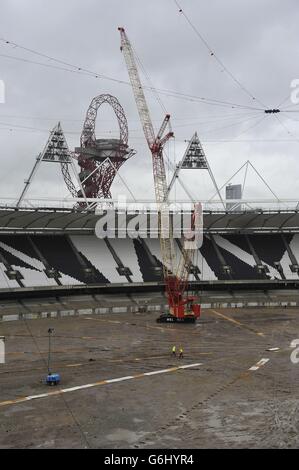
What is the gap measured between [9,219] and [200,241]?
3592 centimetres

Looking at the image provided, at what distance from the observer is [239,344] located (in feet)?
160

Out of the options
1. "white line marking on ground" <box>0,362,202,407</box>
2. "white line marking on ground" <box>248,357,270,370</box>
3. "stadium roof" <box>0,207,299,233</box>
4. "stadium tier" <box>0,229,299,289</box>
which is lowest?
"white line marking on ground" <box>248,357,270,370</box>

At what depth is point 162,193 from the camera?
79.9 meters

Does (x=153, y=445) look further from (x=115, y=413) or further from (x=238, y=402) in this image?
(x=238, y=402)

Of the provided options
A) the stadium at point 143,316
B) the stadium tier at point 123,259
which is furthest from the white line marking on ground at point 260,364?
the stadium tier at point 123,259

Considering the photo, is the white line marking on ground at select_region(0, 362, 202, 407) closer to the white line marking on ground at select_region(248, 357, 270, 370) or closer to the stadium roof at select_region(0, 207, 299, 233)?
the white line marking on ground at select_region(248, 357, 270, 370)

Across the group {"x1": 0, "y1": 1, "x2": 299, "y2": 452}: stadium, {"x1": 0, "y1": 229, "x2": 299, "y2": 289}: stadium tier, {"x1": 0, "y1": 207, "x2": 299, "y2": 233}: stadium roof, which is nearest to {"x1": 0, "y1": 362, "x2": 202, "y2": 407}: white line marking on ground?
{"x1": 0, "y1": 1, "x2": 299, "y2": 452}: stadium

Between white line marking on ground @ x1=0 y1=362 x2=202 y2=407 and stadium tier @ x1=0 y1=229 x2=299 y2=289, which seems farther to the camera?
stadium tier @ x1=0 y1=229 x2=299 y2=289

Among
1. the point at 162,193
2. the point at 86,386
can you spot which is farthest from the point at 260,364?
the point at 162,193

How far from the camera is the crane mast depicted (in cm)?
7050

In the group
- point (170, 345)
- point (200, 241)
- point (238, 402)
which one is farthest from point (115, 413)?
point (200, 241)

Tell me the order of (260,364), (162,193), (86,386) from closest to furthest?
1. (86,386)
2. (260,364)
3. (162,193)

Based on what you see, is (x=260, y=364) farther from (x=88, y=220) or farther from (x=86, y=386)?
(x=88, y=220)
